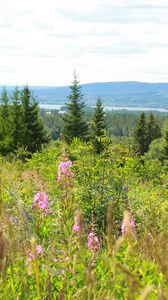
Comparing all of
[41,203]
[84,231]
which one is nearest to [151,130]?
[84,231]

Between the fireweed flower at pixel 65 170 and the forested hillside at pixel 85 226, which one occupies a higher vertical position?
the fireweed flower at pixel 65 170

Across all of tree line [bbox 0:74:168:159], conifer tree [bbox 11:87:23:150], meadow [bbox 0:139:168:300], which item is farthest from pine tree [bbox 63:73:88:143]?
meadow [bbox 0:139:168:300]

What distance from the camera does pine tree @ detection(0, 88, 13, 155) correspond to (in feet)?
129

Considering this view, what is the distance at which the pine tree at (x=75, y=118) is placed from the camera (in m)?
44.8

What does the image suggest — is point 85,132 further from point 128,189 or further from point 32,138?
Result: point 128,189

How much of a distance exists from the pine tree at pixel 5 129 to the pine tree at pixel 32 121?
4.40ft

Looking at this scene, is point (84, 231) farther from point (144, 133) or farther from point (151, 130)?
point (151, 130)

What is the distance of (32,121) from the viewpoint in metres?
40.8

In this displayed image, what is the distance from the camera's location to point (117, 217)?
5.76 metres

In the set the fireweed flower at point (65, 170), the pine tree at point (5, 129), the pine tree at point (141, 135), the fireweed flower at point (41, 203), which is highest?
the fireweed flower at point (65, 170)

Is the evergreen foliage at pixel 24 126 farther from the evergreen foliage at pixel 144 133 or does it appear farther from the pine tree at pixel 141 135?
the pine tree at pixel 141 135

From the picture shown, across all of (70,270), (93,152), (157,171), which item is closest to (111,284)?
(70,270)

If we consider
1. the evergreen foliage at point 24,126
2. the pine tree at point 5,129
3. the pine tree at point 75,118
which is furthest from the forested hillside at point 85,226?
the pine tree at point 75,118

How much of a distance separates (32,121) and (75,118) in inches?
213
